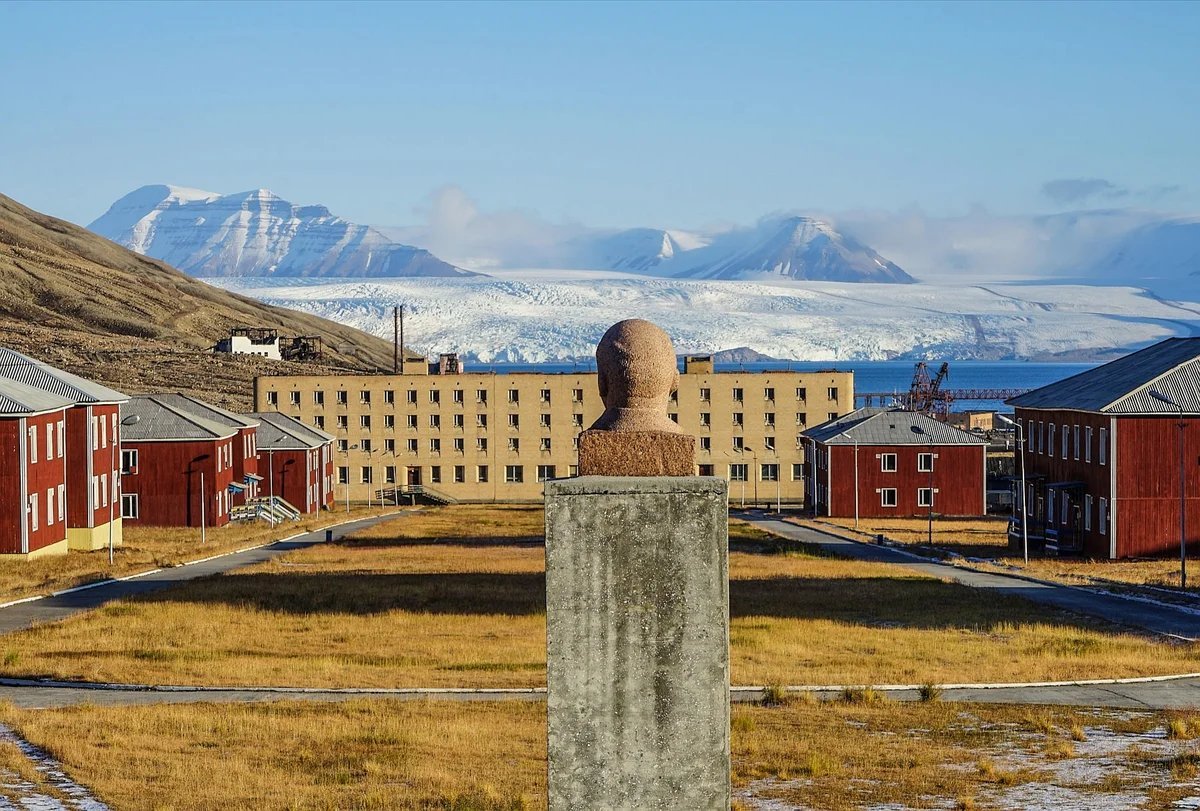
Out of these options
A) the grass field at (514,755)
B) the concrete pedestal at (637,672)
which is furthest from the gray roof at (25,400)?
the concrete pedestal at (637,672)

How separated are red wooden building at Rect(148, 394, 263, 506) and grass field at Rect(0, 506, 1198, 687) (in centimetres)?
3858

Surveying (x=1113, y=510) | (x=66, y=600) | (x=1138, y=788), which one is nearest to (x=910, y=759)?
(x=1138, y=788)

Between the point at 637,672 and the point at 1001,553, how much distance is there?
2470 inches

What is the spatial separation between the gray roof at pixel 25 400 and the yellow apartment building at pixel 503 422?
235ft

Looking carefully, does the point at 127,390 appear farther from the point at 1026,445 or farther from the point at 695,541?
the point at 695,541

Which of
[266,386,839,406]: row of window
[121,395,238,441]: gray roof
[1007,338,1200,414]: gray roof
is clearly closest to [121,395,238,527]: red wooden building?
[121,395,238,441]: gray roof

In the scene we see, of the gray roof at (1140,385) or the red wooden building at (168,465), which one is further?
the red wooden building at (168,465)

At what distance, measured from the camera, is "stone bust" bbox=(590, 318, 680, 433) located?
12.2 m

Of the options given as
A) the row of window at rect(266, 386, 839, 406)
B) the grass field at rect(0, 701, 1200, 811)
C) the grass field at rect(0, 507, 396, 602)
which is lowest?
the grass field at rect(0, 701, 1200, 811)

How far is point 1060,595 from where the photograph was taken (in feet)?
155

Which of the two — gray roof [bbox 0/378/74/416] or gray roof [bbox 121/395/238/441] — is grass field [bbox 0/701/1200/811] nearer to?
gray roof [bbox 0/378/74/416]

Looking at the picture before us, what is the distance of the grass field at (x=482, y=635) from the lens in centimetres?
3036

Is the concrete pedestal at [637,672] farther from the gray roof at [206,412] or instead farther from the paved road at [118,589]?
the gray roof at [206,412]

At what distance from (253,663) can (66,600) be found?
15390 mm
